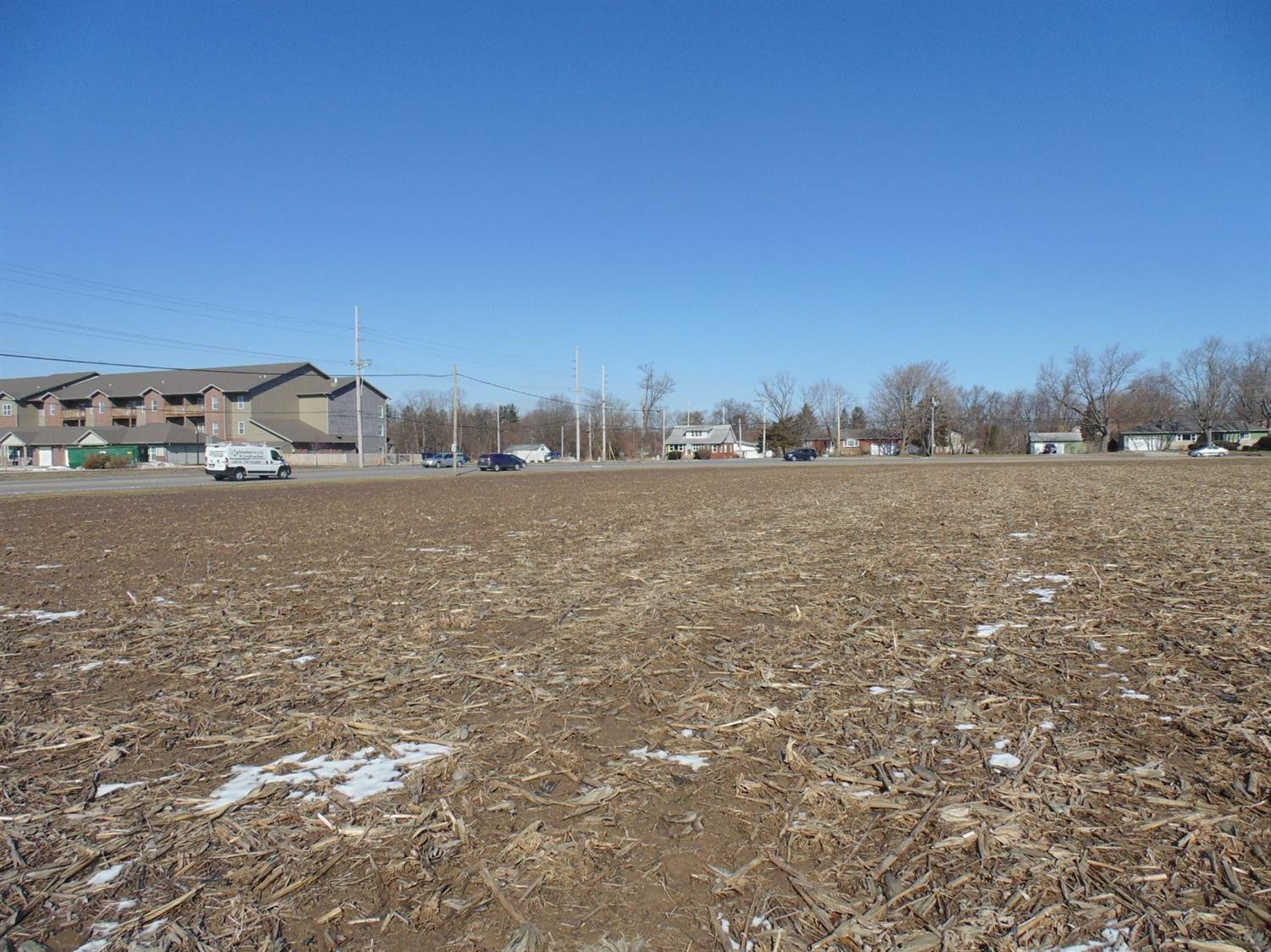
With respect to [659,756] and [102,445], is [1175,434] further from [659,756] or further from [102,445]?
[102,445]

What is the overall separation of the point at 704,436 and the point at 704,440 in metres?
0.98

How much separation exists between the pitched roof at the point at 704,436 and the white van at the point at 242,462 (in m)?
86.8

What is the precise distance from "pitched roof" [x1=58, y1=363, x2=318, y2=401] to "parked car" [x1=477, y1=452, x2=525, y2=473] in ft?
111

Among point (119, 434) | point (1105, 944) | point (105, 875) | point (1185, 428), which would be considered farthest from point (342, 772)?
point (1185, 428)

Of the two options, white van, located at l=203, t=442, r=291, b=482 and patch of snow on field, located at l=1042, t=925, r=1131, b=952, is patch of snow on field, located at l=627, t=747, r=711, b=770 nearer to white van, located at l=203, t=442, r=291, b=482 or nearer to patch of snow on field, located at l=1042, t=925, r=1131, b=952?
patch of snow on field, located at l=1042, t=925, r=1131, b=952

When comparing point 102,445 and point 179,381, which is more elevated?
point 179,381

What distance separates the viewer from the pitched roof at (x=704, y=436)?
405ft

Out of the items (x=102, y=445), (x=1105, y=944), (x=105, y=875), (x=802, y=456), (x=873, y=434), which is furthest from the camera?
(x=873, y=434)

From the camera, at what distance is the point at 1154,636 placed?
5270 mm

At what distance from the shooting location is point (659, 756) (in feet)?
11.9

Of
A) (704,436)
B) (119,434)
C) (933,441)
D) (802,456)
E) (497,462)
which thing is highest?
(704,436)

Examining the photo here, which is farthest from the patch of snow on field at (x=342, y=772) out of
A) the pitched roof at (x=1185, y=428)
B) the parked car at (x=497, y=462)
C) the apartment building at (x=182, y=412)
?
the pitched roof at (x=1185, y=428)

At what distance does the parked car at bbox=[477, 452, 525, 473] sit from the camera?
5678cm

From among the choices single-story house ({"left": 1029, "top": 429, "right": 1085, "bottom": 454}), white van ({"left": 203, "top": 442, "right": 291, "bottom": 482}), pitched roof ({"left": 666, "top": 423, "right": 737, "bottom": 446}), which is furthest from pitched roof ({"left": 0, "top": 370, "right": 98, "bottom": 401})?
single-story house ({"left": 1029, "top": 429, "right": 1085, "bottom": 454})
